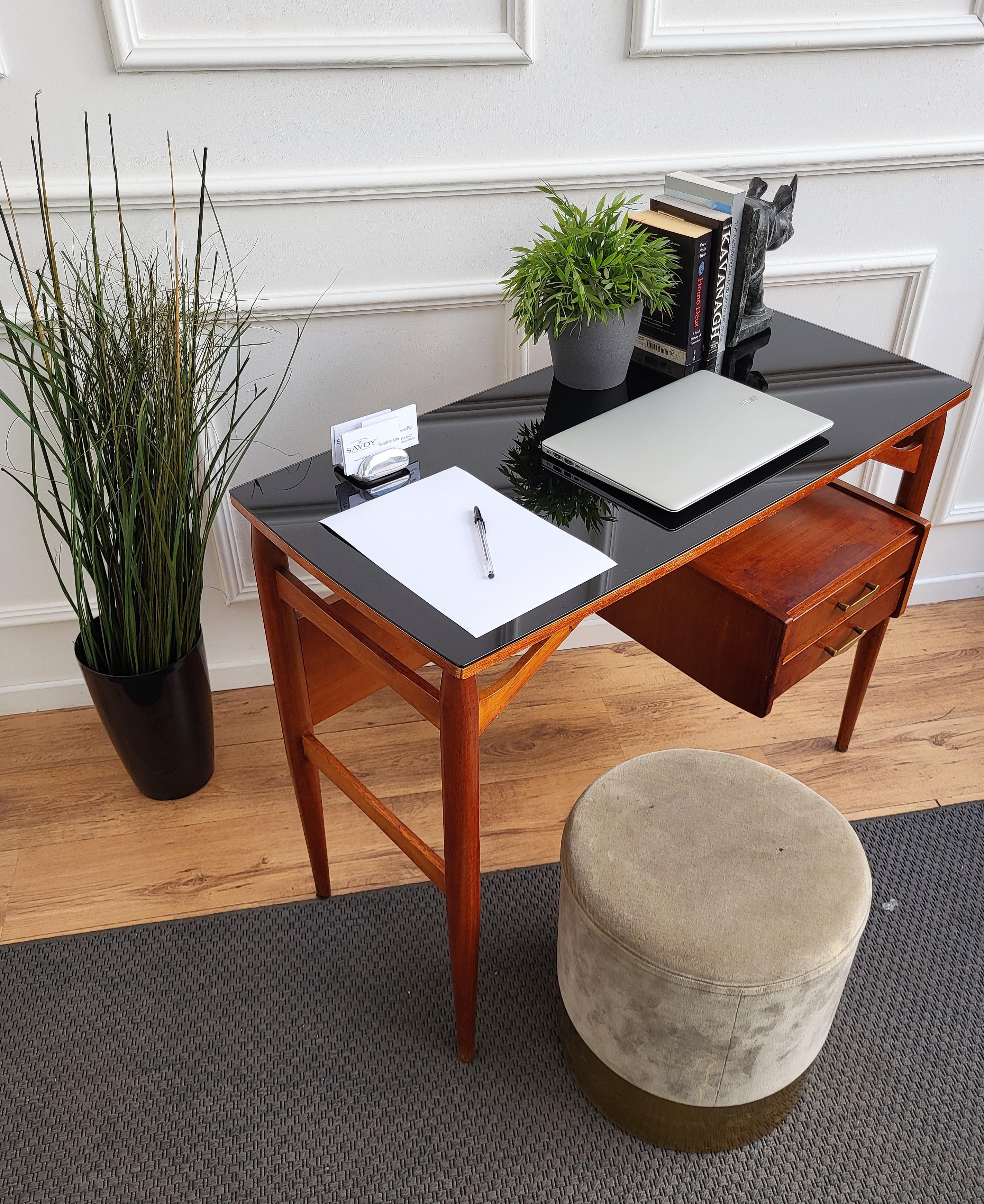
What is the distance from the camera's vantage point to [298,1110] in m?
1.38

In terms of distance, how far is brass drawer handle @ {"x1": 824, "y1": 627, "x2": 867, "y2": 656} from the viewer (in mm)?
1532

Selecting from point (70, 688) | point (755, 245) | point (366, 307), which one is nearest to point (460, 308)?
point (366, 307)

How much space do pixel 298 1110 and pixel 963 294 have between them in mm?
1901

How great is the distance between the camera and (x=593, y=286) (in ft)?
4.50

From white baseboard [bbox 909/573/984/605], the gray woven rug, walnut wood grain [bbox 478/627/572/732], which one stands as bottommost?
the gray woven rug

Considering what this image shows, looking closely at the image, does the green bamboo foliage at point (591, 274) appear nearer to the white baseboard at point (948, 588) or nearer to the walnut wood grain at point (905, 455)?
the walnut wood grain at point (905, 455)

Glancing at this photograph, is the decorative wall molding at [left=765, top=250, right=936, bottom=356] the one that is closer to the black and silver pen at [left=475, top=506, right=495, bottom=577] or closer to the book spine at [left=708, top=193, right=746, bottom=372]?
the book spine at [left=708, top=193, right=746, bottom=372]

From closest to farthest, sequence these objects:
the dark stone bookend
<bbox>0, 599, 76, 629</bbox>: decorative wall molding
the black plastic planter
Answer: the dark stone bookend → the black plastic planter → <bbox>0, 599, 76, 629</bbox>: decorative wall molding

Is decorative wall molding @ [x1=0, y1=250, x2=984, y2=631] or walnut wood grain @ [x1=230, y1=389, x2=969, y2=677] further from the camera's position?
decorative wall molding @ [x1=0, y1=250, x2=984, y2=631]

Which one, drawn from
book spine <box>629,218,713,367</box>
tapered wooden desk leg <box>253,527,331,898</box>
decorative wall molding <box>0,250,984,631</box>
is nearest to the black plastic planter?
decorative wall molding <box>0,250,984,631</box>

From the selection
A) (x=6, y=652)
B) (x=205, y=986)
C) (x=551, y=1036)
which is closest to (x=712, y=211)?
(x=551, y=1036)

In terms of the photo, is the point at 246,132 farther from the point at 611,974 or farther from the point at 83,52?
the point at 611,974

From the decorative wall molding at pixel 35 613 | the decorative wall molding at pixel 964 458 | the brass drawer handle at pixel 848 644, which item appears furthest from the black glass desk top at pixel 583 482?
the decorative wall molding at pixel 35 613

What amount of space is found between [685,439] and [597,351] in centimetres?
21
